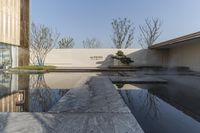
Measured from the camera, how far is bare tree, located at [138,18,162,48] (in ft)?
94.2

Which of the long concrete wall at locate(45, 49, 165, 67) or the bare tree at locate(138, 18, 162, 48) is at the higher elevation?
the bare tree at locate(138, 18, 162, 48)

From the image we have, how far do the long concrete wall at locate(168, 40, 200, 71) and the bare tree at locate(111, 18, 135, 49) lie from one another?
27.2 ft

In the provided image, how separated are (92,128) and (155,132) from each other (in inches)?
39.3

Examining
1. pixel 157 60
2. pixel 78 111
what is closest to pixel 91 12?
pixel 157 60

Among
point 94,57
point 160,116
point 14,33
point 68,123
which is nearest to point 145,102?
point 160,116

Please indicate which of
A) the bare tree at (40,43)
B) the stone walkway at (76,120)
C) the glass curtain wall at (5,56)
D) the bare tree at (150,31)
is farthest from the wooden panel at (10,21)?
the bare tree at (150,31)

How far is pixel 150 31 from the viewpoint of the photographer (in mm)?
29031

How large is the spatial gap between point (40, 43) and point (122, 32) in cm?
1174

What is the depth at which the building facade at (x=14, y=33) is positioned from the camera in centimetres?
1588

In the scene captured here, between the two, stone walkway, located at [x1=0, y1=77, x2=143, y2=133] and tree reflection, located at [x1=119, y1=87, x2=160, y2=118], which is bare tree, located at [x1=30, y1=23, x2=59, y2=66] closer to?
tree reflection, located at [x1=119, y1=87, x2=160, y2=118]

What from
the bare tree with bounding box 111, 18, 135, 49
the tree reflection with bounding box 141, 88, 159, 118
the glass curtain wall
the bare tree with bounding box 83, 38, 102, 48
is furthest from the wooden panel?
the bare tree with bounding box 83, 38, 102, 48

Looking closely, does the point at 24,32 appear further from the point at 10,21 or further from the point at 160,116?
the point at 160,116

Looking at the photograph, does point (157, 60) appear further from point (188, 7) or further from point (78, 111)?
point (78, 111)

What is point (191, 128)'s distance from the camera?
3.69 m
